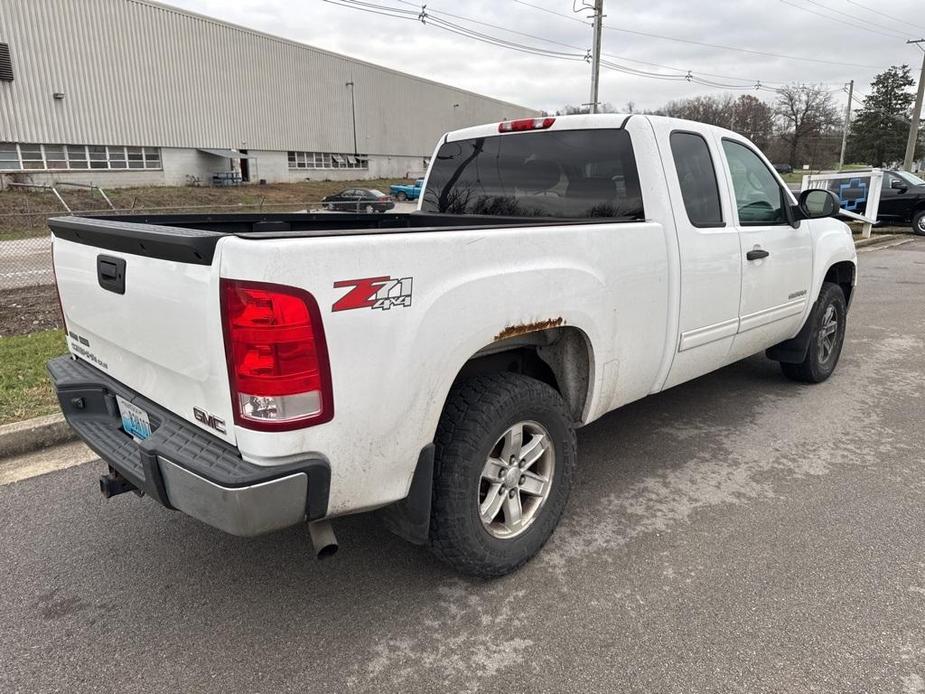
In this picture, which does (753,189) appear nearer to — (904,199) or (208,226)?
(208,226)

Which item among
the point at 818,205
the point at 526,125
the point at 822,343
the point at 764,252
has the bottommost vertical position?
the point at 822,343

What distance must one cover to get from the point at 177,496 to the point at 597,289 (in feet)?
6.22

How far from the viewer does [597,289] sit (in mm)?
2955

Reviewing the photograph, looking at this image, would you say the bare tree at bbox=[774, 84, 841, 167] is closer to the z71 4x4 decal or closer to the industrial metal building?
the industrial metal building

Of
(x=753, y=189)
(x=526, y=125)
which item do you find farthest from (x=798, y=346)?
(x=526, y=125)

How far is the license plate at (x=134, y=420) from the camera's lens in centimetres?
249

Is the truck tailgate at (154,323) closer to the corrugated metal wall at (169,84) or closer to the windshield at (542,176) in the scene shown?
the windshield at (542,176)

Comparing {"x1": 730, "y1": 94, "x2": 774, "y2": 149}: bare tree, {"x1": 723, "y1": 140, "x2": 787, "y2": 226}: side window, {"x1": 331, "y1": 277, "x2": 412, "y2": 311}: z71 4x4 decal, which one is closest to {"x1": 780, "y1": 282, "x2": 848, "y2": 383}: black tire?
{"x1": 723, "y1": 140, "x2": 787, "y2": 226}: side window

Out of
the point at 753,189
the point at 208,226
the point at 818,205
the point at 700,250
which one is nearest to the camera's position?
the point at 700,250

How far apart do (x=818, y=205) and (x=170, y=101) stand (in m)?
45.4

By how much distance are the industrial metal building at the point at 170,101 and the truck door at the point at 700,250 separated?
3963 cm

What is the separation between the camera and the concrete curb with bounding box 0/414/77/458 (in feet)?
13.0

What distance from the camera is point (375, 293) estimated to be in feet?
6.82

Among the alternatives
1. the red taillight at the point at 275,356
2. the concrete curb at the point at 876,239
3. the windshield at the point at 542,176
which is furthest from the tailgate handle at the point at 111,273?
the concrete curb at the point at 876,239
